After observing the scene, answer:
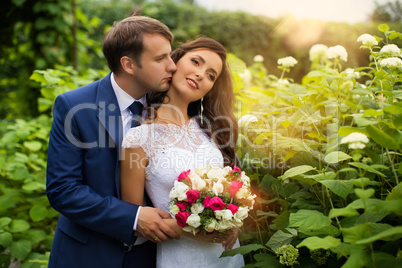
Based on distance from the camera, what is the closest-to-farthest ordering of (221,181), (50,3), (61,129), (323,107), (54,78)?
(221,181), (61,129), (323,107), (54,78), (50,3)

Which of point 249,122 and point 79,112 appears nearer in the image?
point 79,112

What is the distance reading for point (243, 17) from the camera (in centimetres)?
948

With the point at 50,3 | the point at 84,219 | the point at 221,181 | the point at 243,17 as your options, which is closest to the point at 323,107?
the point at 221,181

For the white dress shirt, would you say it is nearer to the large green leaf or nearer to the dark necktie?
the dark necktie

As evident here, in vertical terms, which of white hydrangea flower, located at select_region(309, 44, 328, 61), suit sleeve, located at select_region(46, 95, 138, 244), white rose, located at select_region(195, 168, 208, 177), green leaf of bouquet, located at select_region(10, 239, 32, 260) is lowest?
green leaf of bouquet, located at select_region(10, 239, 32, 260)

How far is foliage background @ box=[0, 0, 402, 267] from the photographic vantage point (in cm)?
255

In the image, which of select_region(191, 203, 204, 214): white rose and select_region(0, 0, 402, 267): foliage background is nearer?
select_region(191, 203, 204, 214): white rose

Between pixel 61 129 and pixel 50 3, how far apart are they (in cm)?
295

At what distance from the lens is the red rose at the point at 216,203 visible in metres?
1.61

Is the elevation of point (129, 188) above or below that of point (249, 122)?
below

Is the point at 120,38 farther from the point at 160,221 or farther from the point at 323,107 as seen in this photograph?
the point at 323,107

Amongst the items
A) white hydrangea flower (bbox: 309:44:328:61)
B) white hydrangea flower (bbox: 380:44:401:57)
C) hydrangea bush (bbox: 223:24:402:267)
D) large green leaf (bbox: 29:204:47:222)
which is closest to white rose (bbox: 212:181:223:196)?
hydrangea bush (bbox: 223:24:402:267)

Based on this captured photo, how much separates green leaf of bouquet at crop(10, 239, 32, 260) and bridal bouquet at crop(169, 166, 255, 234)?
146cm

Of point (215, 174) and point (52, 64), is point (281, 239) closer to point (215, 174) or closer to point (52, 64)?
point (215, 174)
